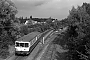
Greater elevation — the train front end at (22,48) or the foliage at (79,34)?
the foliage at (79,34)

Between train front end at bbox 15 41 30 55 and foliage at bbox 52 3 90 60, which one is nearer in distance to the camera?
foliage at bbox 52 3 90 60

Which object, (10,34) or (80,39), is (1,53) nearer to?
(10,34)

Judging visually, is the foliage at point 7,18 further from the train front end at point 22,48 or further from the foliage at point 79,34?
the foliage at point 79,34

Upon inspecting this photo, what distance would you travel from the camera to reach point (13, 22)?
1225 inches

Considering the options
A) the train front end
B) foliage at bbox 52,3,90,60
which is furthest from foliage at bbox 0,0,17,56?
foliage at bbox 52,3,90,60

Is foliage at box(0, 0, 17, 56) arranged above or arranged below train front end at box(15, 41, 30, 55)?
above

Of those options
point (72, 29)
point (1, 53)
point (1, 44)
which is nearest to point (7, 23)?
point (1, 44)

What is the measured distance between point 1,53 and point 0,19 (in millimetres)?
10020

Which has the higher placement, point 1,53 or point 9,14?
point 9,14

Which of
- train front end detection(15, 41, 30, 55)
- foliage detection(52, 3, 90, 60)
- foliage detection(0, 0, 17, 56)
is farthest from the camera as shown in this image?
foliage detection(0, 0, 17, 56)

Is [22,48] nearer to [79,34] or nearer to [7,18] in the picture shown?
[79,34]

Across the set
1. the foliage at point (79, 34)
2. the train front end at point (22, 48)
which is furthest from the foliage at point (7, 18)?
the foliage at point (79, 34)

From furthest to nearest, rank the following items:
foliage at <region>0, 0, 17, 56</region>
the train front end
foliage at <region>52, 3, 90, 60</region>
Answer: foliage at <region>0, 0, 17, 56</region>
the train front end
foliage at <region>52, 3, 90, 60</region>

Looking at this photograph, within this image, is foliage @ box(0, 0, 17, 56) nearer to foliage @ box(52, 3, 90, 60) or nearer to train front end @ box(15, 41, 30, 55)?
train front end @ box(15, 41, 30, 55)
